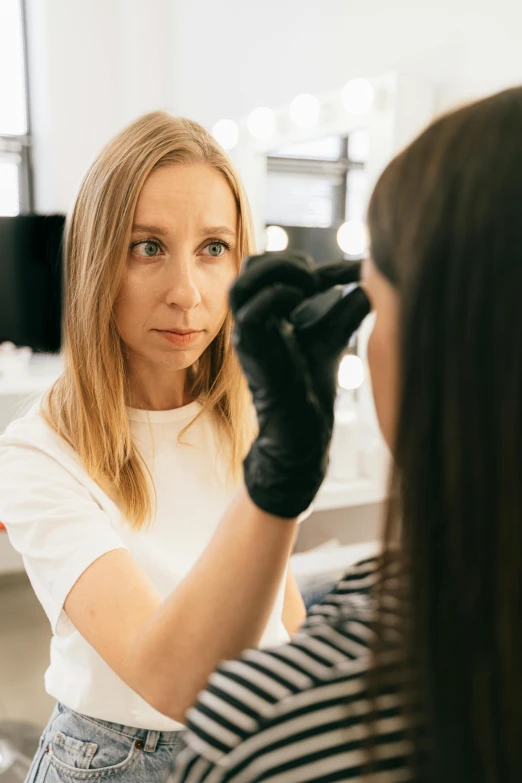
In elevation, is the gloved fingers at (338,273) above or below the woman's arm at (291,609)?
above

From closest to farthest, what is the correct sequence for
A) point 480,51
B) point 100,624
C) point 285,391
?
point 285,391, point 100,624, point 480,51

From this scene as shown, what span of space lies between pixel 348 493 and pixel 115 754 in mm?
981

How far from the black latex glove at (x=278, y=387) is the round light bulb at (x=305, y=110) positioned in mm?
1311

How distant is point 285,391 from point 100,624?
276 mm

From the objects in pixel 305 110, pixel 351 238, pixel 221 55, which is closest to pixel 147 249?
pixel 351 238

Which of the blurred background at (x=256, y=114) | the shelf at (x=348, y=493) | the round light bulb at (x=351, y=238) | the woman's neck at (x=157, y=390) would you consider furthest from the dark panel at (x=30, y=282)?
the woman's neck at (x=157, y=390)

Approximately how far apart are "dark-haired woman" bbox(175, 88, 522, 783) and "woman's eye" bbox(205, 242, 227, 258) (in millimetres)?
457

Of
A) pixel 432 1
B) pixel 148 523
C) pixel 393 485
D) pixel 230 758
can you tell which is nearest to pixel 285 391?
pixel 393 485

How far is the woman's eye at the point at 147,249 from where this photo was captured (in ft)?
2.51

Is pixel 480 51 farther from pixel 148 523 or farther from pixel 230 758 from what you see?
pixel 230 758

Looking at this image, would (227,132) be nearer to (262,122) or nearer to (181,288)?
(262,122)

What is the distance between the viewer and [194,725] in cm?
37

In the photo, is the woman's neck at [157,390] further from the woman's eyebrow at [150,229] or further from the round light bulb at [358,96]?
the round light bulb at [358,96]

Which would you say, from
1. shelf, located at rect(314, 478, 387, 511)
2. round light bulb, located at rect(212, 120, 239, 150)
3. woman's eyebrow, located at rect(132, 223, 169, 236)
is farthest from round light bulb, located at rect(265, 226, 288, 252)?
woman's eyebrow, located at rect(132, 223, 169, 236)
